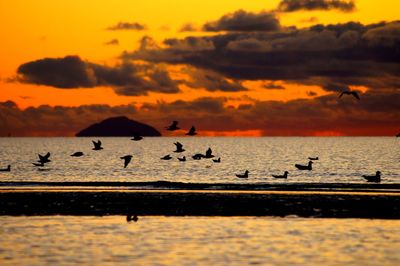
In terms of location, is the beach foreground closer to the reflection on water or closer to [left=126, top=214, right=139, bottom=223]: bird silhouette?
[left=126, top=214, right=139, bottom=223]: bird silhouette

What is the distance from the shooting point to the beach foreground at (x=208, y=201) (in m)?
48.9

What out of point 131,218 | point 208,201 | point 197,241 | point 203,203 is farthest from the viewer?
point 208,201

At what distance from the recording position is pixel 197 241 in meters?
37.4

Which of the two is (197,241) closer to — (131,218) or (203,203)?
(131,218)

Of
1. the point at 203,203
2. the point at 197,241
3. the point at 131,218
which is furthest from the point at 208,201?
the point at 197,241

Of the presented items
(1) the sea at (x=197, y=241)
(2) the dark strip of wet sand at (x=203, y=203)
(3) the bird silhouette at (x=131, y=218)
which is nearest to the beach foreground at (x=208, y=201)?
(2) the dark strip of wet sand at (x=203, y=203)

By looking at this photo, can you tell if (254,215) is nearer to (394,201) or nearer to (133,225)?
(133,225)

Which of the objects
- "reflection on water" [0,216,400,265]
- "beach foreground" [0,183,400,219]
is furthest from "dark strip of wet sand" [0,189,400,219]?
"reflection on water" [0,216,400,265]

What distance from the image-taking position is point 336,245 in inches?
1444

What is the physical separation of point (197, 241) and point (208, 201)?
59.6ft

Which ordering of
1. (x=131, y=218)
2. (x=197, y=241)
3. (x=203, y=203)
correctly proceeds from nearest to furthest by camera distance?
(x=197, y=241) → (x=131, y=218) → (x=203, y=203)

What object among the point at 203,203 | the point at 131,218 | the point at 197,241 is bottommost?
the point at 197,241

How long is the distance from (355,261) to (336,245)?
413 cm

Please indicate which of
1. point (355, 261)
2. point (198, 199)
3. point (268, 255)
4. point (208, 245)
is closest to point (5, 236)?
point (208, 245)
